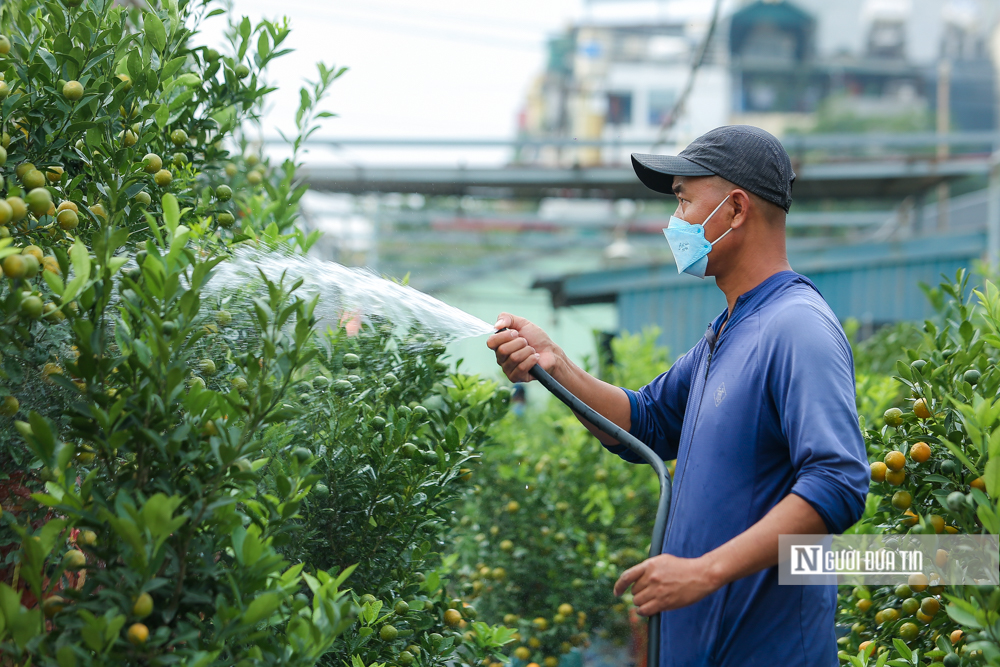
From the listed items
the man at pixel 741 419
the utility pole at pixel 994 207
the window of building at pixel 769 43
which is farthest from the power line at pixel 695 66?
the window of building at pixel 769 43

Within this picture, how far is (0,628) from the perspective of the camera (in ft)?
4.24

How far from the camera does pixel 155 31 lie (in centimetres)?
217

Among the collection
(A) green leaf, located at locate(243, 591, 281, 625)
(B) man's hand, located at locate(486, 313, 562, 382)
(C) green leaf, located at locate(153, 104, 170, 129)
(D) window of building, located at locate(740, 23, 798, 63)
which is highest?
(D) window of building, located at locate(740, 23, 798, 63)

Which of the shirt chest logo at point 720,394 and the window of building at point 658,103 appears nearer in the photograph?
the shirt chest logo at point 720,394

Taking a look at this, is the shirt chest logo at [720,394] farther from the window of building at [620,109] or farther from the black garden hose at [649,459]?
the window of building at [620,109]

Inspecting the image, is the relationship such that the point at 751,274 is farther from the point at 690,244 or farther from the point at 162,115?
the point at 162,115

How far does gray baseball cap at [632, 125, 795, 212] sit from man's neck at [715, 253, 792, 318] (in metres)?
0.15

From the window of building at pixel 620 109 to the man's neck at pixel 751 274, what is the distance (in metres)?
36.9

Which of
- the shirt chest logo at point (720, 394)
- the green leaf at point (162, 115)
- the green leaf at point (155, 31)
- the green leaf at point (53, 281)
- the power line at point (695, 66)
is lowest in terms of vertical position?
the shirt chest logo at point (720, 394)

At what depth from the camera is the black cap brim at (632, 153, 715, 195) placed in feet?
7.11

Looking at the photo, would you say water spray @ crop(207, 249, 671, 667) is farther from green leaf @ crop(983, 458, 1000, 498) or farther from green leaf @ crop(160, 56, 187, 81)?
green leaf @ crop(983, 458, 1000, 498)

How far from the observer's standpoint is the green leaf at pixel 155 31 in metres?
2.15

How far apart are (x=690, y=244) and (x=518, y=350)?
→ 1.84 feet

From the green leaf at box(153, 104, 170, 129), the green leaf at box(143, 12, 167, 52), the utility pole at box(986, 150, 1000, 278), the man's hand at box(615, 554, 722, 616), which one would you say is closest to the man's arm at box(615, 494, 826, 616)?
the man's hand at box(615, 554, 722, 616)
